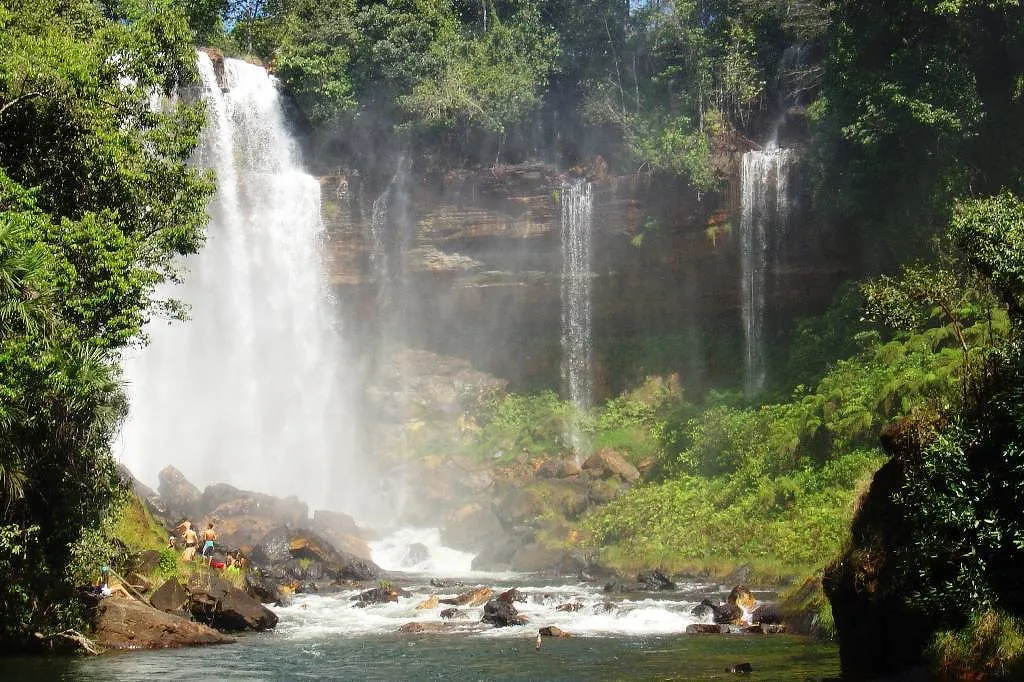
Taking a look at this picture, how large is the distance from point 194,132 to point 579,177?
2448 cm

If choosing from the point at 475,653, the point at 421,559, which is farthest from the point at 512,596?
the point at 421,559

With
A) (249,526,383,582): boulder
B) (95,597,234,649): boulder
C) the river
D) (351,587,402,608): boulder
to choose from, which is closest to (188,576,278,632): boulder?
the river

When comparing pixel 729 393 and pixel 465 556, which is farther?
pixel 729 393

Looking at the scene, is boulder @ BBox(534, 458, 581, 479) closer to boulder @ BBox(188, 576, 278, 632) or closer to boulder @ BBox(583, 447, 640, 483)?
boulder @ BBox(583, 447, 640, 483)

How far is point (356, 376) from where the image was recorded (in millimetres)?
46438

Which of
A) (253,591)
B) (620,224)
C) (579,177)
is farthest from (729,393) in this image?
(253,591)

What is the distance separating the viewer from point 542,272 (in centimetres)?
4341

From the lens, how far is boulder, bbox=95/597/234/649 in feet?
59.5

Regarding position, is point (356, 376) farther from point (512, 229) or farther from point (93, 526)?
point (93, 526)

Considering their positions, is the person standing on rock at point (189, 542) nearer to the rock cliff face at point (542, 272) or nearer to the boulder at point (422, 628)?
the boulder at point (422, 628)

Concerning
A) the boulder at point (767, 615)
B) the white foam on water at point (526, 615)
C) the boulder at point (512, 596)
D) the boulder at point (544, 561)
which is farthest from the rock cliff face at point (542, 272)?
the boulder at point (767, 615)

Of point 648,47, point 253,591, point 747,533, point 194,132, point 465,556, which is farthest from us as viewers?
point 648,47

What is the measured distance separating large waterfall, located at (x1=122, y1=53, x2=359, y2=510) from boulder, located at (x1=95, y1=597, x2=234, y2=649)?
23000mm

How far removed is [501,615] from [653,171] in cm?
2325
